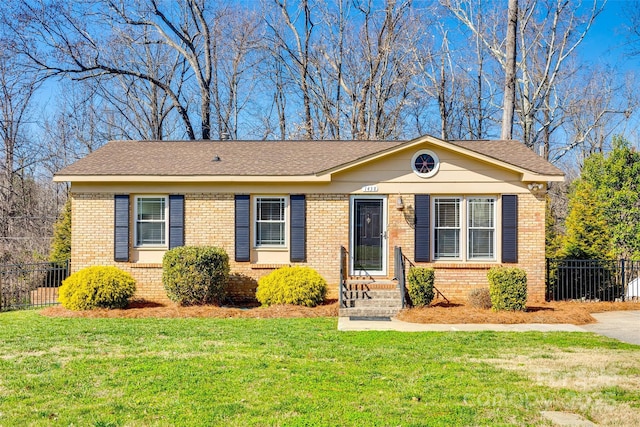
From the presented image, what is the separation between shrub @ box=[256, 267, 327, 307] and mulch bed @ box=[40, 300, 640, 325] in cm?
24

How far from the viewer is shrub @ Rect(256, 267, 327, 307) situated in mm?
12203

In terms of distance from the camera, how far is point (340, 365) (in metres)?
7.02

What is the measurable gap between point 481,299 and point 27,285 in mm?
12577

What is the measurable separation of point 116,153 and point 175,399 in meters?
11.0

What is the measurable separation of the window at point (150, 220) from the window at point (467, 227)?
686cm

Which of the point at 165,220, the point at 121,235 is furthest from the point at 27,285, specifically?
the point at 165,220

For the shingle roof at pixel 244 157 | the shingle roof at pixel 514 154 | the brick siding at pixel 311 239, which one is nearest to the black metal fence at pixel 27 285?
the brick siding at pixel 311 239

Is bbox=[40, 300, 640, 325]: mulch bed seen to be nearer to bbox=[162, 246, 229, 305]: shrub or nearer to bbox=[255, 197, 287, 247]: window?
bbox=[162, 246, 229, 305]: shrub

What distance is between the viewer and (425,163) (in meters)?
13.4

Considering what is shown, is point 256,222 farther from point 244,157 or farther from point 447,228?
point 447,228

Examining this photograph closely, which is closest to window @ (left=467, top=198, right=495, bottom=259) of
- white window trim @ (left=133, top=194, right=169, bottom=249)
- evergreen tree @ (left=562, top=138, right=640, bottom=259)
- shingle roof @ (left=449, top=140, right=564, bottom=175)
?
shingle roof @ (left=449, top=140, right=564, bottom=175)

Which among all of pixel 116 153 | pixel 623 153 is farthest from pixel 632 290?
pixel 116 153

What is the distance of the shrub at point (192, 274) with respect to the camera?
12109 millimetres

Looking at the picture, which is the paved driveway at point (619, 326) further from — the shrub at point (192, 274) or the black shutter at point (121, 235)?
the black shutter at point (121, 235)
